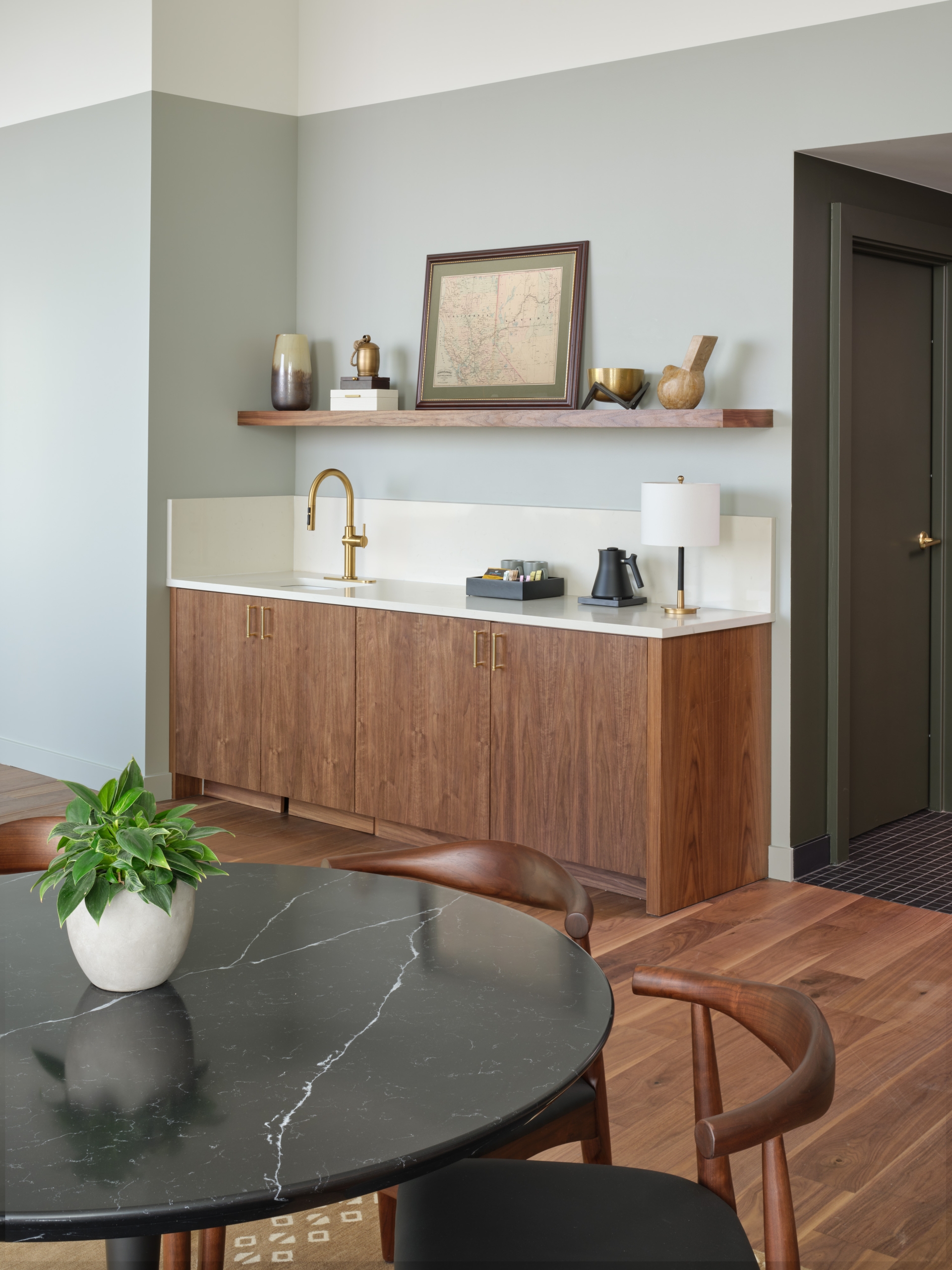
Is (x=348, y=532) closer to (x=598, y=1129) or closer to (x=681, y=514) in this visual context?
(x=681, y=514)

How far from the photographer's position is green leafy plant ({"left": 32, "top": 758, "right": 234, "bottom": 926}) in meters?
1.42

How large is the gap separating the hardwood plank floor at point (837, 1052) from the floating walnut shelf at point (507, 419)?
4.97 ft

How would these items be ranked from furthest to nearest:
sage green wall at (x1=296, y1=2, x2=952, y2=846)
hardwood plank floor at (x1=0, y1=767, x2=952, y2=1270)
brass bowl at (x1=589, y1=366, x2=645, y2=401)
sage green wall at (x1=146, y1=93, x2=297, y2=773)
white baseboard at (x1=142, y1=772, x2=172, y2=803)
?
white baseboard at (x1=142, y1=772, x2=172, y2=803) < sage green wall at (x1=146, y1=93, x2=297, y2=773) < brass bowl at (x1=589, y1=366, x2=645, y2=401) < sage green wall at (x1=296, y1=2, x2=952, y2=846) < hardwood plank floor at (x1=0, y1=767, x2=952, y2=1270)

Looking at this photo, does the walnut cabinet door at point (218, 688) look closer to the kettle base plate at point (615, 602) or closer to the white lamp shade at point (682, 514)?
the kettle base plate at point (615, 602)

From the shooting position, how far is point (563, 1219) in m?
1.44

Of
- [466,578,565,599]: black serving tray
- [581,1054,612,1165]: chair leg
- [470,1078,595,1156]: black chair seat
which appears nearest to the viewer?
[470,1078,595,1156]: black chair seat

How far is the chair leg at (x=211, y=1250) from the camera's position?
5.96 ft

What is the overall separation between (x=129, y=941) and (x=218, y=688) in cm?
359

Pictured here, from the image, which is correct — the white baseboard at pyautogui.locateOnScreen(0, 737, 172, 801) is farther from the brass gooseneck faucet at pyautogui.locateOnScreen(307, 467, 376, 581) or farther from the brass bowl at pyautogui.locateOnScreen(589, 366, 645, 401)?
the brass bowl at pyautogui.locateOnScreen(589, 366, 645, 401)

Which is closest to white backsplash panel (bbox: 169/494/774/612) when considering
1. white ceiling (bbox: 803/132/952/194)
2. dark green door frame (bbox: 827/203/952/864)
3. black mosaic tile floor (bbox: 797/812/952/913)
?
dark green door frame (bbox: 827/203/952/864)

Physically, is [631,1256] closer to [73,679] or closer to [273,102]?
[73,679]

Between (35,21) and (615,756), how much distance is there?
12.9 feet

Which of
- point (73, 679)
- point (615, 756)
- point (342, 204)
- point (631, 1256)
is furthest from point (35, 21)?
point (631, 1256)

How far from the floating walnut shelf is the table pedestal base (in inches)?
121
